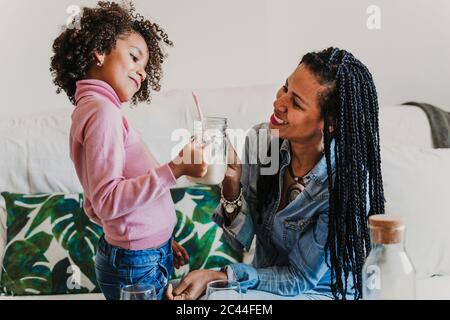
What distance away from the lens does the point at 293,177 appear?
111cm

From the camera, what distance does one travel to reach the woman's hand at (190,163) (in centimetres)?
95

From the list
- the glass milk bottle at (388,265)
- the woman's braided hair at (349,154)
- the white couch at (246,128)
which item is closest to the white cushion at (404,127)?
the white couch at (246,128)

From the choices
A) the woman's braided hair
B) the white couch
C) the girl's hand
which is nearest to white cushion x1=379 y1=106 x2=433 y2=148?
the white couch

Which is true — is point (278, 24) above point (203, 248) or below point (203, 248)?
above

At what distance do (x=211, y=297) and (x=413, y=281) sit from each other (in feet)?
1.01

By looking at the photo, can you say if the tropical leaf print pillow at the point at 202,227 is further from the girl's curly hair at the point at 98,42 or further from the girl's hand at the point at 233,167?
the girl's curly hair at the point at 98,42

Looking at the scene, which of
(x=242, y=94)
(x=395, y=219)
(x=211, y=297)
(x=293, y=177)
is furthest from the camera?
(x=242, y=94)

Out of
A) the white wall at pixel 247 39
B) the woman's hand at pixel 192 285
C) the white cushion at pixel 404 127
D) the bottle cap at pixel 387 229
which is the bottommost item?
the woman's hand at pixel 192 285

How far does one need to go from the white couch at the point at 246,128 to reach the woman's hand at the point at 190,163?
22cm

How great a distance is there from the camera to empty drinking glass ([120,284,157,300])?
0.93m

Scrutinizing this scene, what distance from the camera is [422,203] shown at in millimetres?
1276
